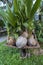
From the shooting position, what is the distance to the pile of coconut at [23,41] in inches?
143

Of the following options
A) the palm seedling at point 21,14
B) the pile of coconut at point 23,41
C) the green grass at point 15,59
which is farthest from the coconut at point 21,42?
the green grass at point 15,59

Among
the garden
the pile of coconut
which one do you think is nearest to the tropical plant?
the garden

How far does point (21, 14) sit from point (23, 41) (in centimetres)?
53

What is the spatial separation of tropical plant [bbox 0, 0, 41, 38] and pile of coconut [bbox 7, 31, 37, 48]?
142mm

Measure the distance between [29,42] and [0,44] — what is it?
4.44 ft

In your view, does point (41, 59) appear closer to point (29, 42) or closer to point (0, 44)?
point (29, 42)

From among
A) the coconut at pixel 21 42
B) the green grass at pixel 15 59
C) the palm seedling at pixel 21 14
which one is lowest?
the green grass at pixel 15 59

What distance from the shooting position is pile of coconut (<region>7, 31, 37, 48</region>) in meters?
3.64

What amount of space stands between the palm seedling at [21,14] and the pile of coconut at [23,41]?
0.12m

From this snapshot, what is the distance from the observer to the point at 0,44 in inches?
192

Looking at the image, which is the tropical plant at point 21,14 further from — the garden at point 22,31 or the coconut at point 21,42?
the coconut at point 21,42

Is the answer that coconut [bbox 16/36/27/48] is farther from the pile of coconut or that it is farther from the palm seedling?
the palm seedling

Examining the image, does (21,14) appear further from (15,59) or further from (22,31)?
(15,59)

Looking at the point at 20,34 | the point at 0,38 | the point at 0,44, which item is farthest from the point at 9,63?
the point at 0,38
